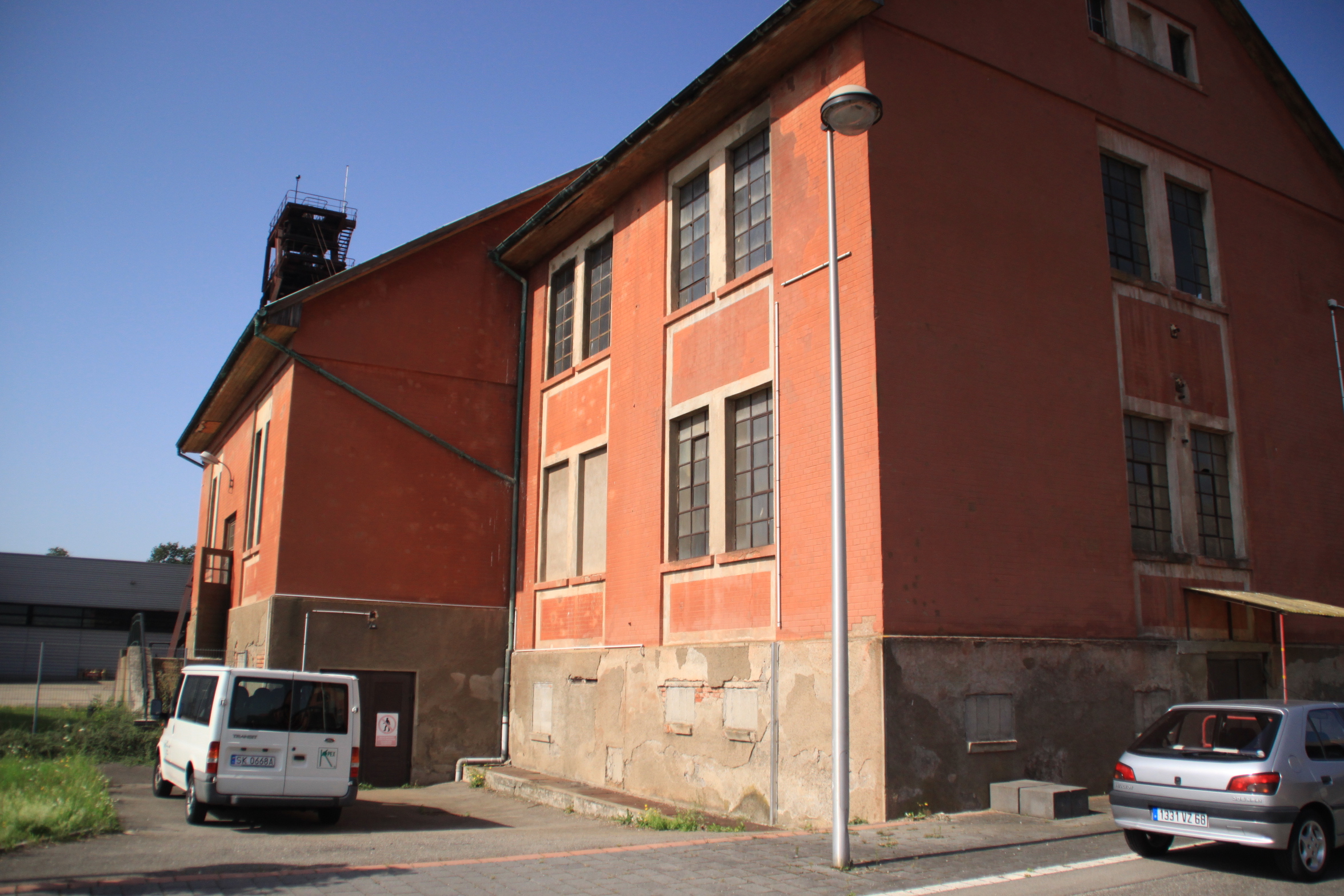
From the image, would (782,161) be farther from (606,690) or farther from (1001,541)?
(606,690)

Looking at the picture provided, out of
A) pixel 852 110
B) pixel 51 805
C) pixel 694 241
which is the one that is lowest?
pixel 51 805

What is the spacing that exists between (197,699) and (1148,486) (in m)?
12.3

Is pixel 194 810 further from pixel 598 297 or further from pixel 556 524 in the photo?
pixel 598 297

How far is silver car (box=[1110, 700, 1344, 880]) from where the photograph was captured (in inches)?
289

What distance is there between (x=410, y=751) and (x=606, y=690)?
4392 mm

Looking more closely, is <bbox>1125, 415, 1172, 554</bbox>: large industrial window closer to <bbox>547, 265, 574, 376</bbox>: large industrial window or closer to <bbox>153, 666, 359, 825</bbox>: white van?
<bbox>547, 265, 574, 376</bbox>: large industrial window

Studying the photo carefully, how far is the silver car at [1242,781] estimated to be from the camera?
733cm

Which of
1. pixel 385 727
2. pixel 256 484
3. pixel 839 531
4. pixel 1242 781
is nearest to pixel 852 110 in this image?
pixel 839 531

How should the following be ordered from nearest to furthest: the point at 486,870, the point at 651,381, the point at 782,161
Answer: the point at 486,870 → the point at 782,161 → the point at 651,381

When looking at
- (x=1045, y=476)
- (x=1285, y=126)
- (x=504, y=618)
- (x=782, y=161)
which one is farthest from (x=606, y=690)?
(x=1285, y=126)

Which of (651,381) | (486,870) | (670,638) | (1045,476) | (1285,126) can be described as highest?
(1285,126)

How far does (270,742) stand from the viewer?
441 inches

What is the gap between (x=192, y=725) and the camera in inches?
464

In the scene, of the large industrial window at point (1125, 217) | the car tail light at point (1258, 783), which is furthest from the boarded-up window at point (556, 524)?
the car tail light at point (1258, 783)
